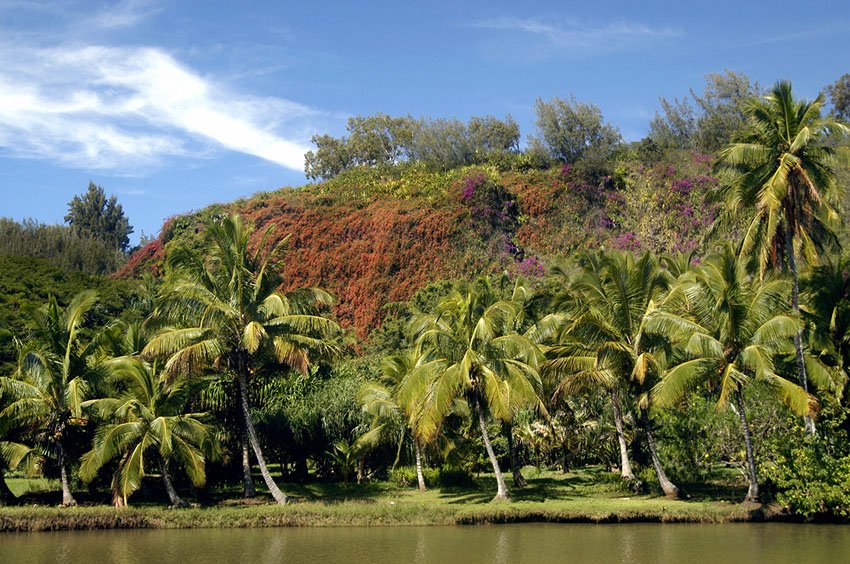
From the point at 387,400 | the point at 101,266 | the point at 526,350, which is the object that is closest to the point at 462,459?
the point at 387,400

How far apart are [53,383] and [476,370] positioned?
12.1 m

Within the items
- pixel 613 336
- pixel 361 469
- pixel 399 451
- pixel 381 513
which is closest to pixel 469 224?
pixel 361 469

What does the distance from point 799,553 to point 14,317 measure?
104 feet

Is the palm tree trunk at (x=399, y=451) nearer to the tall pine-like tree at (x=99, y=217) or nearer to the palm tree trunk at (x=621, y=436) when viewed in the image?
the palm tree trunk at (x=621, y=436)

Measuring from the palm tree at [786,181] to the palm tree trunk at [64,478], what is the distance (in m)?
20.3

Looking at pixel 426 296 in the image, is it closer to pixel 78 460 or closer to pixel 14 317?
pixel 14 317

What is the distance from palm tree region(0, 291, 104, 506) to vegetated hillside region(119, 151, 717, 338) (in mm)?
24827

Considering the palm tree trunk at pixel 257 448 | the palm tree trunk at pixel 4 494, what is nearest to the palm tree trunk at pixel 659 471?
the palm tree trunk at pixel 257 448

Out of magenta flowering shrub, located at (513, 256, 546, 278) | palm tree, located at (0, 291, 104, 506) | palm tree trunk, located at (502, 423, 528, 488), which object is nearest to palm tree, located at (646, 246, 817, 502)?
palm tree trunk, located at (502, 423, 528, 488)

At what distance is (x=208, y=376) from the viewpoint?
25.7 meters

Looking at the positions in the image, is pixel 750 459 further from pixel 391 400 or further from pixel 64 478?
pixel 64 478

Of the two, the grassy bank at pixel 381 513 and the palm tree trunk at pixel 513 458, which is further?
the palm tree trunk at pixel 513 458

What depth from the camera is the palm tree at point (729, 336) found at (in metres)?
20.4

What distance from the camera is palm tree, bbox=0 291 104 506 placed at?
22.1 m
